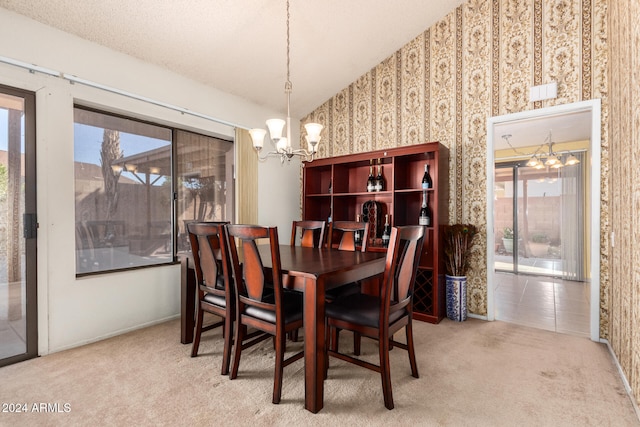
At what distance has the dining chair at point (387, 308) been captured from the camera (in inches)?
71.8

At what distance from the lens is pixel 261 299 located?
203 centimetres

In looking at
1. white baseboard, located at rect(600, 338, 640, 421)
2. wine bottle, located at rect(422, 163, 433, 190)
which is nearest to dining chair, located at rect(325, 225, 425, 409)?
white baseboard, located at rect(600, 338, 640, 421)

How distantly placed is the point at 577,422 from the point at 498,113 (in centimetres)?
277

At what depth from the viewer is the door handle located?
2430 mm

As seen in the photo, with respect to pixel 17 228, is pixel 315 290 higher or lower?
lower

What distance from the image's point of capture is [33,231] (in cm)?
246

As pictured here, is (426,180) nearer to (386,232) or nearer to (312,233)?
(386,232)

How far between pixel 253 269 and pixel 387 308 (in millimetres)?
874

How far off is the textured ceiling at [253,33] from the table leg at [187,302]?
2.09m

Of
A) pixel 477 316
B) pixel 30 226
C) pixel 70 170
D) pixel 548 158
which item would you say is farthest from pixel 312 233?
pixel 548 158

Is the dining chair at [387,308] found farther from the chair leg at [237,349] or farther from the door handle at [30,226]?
the door handle at [30,226]

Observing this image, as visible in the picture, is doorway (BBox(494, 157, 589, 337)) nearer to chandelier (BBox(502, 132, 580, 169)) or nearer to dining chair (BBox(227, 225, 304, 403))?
chandelier (BBox(502, 132, 580, 169))

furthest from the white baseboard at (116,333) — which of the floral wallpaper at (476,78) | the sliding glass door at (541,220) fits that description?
the sliding glass door at (541,220)

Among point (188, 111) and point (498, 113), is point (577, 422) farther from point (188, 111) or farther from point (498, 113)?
point (188, 111)
